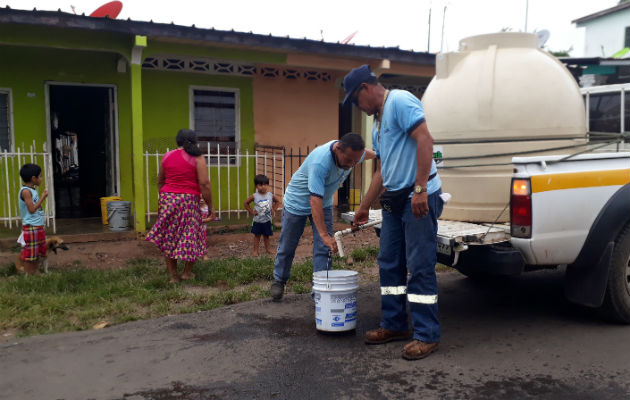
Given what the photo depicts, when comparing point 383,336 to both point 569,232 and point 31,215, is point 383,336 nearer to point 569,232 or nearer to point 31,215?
point 569,232

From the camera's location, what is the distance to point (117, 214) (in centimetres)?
820

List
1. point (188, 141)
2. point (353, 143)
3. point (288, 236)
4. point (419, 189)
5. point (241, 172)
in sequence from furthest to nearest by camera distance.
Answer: point (241, 172), point (188, 141), point (288, 236), point (353, 143), point (419, 189)

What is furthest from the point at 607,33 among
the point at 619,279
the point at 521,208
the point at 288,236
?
the point at 521,208

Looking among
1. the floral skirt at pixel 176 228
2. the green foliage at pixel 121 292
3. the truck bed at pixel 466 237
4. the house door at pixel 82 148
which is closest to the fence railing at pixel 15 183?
the house door at pixel 82 148

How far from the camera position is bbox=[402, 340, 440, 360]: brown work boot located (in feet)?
11.2

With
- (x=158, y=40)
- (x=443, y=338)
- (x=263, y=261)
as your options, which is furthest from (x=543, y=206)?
(x=158, y=40)

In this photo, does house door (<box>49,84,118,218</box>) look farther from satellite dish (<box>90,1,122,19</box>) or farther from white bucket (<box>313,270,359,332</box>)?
white bucket (<box>313,270,359,332</box>)

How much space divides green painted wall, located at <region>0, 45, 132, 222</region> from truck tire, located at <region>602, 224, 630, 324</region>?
26.2 ft

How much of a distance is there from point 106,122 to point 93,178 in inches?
40.8

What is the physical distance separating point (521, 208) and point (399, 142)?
91cm

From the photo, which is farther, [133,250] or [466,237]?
[133,250]

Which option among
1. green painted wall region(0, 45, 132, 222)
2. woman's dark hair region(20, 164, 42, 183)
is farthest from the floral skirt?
green painted wall region(0, 45, 132, 222)

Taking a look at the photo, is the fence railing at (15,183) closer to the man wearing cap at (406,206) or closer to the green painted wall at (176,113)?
the green painted wall at (176,113)

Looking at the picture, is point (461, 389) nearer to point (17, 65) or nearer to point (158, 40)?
point (158, 40)
